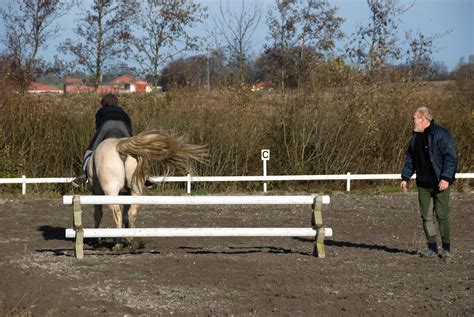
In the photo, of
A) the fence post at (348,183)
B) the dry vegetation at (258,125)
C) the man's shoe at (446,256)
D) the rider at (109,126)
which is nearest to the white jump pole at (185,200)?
the rider at (109,126)

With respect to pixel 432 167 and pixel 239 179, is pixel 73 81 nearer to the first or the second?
pixel 239 179

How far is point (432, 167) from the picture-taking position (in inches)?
406

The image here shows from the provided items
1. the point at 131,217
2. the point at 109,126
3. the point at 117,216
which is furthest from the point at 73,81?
the point at 117,216

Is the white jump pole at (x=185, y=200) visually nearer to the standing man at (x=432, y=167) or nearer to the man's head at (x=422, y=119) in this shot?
the standing man at (x=432, y=167)

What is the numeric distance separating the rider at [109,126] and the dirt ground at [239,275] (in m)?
1.25

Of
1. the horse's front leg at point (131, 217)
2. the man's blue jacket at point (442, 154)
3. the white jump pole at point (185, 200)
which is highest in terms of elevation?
the man's blue jacket at point (442, 154)

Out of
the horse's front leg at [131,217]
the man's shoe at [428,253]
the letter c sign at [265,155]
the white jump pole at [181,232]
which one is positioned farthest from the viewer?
the letter c sign at [265,155]

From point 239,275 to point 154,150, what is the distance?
2450 mm

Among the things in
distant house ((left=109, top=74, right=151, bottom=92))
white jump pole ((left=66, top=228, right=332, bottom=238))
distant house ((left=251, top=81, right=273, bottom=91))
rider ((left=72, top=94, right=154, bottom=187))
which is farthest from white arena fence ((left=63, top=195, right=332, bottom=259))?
distant house ((left=109, top=74, right=151, bottom=92))

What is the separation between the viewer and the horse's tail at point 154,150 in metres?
10.8

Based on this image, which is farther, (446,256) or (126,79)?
(126,79)

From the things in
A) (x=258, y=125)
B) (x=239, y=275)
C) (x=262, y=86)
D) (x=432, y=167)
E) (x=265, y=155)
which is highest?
(x=262, y=86)

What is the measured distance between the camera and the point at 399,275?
945cm

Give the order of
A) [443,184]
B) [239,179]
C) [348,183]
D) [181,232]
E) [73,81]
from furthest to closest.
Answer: [73,81] → [348,183] → [239,179] → [181,232] → [443,184]
